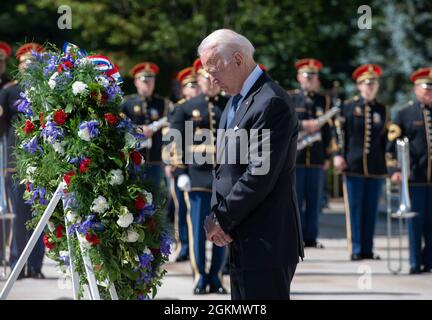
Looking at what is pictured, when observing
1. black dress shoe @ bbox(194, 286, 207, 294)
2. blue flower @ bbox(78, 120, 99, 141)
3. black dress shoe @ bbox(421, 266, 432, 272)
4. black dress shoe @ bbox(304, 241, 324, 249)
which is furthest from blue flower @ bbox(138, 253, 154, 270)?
black dress shoe @ bbox(304, 241, 324, 249)

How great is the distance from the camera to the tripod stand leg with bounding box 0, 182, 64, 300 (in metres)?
5.44

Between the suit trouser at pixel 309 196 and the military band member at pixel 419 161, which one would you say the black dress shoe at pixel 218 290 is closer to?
the military band member at pixel 419 161

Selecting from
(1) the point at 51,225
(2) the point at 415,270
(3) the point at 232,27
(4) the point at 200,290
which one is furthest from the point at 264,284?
(3) the point at 232,27

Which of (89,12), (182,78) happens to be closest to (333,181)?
(89,12)

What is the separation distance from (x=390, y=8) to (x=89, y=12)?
790 cm

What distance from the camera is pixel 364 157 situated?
12508 mm

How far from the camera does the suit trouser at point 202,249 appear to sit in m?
9.45

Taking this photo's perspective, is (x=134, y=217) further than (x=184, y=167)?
No

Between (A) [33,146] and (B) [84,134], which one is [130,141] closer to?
(B) [84,134]

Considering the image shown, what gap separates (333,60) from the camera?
2414cm


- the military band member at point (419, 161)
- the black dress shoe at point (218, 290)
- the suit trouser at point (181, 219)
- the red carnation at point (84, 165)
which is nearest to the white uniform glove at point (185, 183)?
the black dress shoe at point (218, 290)

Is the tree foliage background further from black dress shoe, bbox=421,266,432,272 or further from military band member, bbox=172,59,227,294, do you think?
military band member, bbox=172,59,227,294

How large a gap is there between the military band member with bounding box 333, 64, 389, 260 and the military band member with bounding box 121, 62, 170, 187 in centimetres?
227

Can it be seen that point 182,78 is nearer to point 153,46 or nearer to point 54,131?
point 54,131
